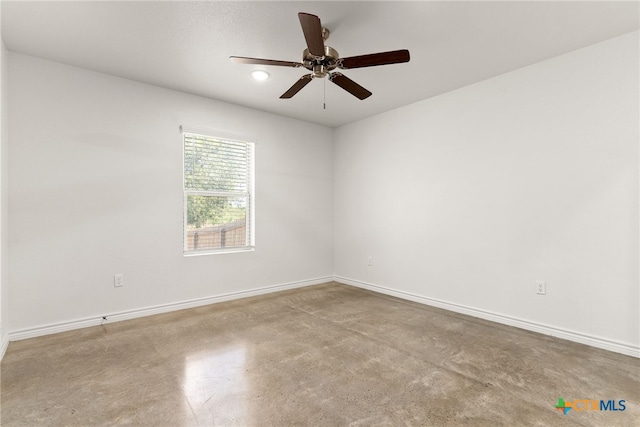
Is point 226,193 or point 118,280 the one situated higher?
point 226,193

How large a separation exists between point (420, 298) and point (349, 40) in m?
3.06

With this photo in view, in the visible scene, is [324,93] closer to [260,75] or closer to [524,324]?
[260,75]


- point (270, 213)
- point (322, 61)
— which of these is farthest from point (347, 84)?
point (270, 213)

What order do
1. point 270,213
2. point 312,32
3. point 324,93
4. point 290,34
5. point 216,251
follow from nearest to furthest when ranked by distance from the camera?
point 312,32, point 290,34, point 324,93, point 216,251, point 270,213

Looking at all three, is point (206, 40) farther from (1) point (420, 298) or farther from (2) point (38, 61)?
(1) point (420, 298)

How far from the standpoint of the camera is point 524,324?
10.0ft

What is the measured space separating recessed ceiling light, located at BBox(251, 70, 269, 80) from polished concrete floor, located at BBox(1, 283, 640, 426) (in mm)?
2572

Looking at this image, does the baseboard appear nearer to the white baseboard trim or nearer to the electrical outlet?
the electrical outlet

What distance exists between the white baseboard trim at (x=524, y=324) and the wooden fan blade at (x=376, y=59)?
2.72 meters

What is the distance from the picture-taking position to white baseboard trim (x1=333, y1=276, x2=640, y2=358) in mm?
2531

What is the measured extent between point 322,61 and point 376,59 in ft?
1.31

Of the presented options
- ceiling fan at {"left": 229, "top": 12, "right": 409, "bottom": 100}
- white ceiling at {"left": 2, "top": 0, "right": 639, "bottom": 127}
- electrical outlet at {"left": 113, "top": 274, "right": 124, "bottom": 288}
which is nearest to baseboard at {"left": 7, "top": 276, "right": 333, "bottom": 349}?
electrical outlet at {"left": 113, "top": 274, "right": 124, "bottom": 288}

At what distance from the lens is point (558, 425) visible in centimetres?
167

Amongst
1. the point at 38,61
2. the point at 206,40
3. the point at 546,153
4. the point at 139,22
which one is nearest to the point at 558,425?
the point at 546,153
